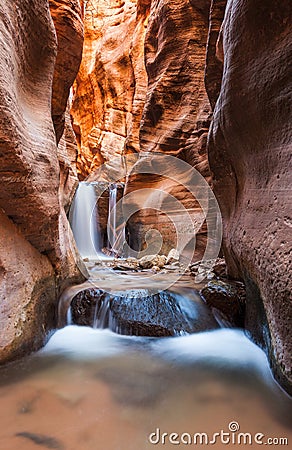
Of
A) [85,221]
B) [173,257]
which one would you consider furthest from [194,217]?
[85,221]

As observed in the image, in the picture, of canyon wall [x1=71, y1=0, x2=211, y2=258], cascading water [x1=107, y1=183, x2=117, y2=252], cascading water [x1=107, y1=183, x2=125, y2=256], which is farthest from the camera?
cascading water [x1=107, y1=183, x2=117, y2=252]

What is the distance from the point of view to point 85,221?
13.6 metres

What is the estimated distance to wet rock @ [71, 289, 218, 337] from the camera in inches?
149

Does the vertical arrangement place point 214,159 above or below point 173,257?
above

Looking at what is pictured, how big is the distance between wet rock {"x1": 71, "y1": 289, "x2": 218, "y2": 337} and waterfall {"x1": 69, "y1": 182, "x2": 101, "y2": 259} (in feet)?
27.3

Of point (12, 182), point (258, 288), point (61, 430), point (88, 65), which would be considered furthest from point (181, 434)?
point (88, 65)

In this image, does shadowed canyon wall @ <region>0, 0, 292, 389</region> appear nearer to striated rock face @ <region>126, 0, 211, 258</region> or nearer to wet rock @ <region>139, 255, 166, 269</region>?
wet rock @ <region>139, 255, 166, 269</region>

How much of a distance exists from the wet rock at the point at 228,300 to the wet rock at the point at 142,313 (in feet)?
0.50

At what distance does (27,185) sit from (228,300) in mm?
2973

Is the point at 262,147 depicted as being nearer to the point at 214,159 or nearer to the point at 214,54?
the point at 214,159

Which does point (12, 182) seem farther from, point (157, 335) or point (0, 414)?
point (157, 335)

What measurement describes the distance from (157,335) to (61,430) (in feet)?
6.58

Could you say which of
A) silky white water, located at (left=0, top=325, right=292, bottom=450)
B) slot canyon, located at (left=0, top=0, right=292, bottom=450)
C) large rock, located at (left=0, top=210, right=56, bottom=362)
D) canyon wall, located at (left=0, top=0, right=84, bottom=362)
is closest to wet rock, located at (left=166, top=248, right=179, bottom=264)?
slot canyon, located at (left=0, top=0, right=292, bottom=450)

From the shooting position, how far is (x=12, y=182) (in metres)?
2.92
